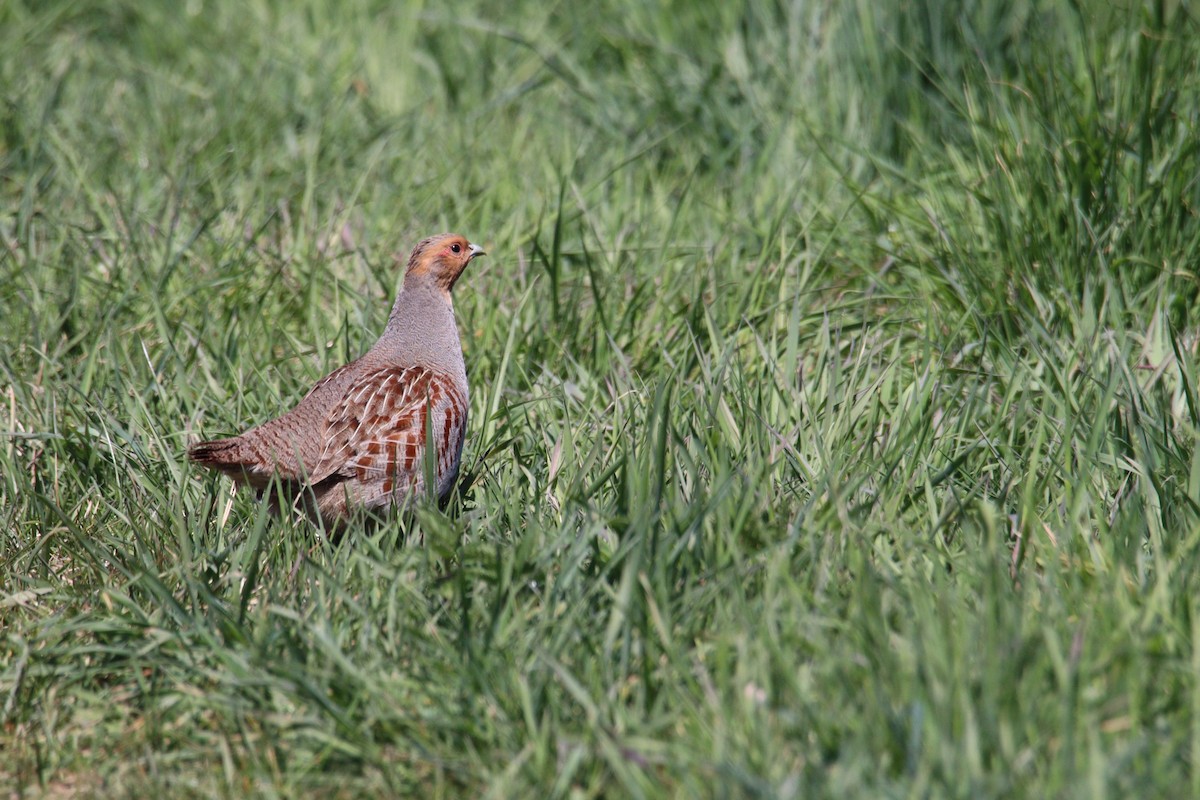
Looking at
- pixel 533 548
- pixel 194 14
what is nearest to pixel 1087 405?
pixel 533 548

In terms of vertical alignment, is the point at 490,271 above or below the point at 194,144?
below

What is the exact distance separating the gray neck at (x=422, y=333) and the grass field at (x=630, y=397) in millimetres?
240

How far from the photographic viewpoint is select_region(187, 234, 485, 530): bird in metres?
3.64

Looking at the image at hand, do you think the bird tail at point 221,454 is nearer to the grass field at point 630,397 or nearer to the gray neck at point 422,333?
the grass field at point 630,397

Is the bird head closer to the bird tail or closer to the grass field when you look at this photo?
the grass field

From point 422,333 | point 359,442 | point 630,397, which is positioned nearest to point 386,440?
point 359,442

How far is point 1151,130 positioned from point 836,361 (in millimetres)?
1690

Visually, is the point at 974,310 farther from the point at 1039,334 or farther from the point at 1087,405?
the point at 1087,405

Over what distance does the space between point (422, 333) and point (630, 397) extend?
0.71m

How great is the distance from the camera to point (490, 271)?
508 cm

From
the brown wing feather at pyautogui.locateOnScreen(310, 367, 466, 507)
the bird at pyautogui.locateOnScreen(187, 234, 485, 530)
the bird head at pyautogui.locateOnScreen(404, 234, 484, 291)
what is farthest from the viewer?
the bird head at pyautogui.locateOnScreen(404, 234, 484, 291)

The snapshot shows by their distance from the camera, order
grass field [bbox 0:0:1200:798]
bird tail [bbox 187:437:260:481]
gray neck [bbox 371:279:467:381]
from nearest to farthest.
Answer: grass field [bbox 0:0:1200:798]
bird tail [bbox 187:437:260:481]
gray neck [bbox 371:279:467:381]

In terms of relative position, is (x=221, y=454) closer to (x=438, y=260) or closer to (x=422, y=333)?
(x=422, y=333)

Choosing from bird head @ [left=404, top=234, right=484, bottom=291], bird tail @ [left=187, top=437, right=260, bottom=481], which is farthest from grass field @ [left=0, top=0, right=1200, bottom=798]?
bird head @ [left=404, top=234, right=484, bottom=291]
